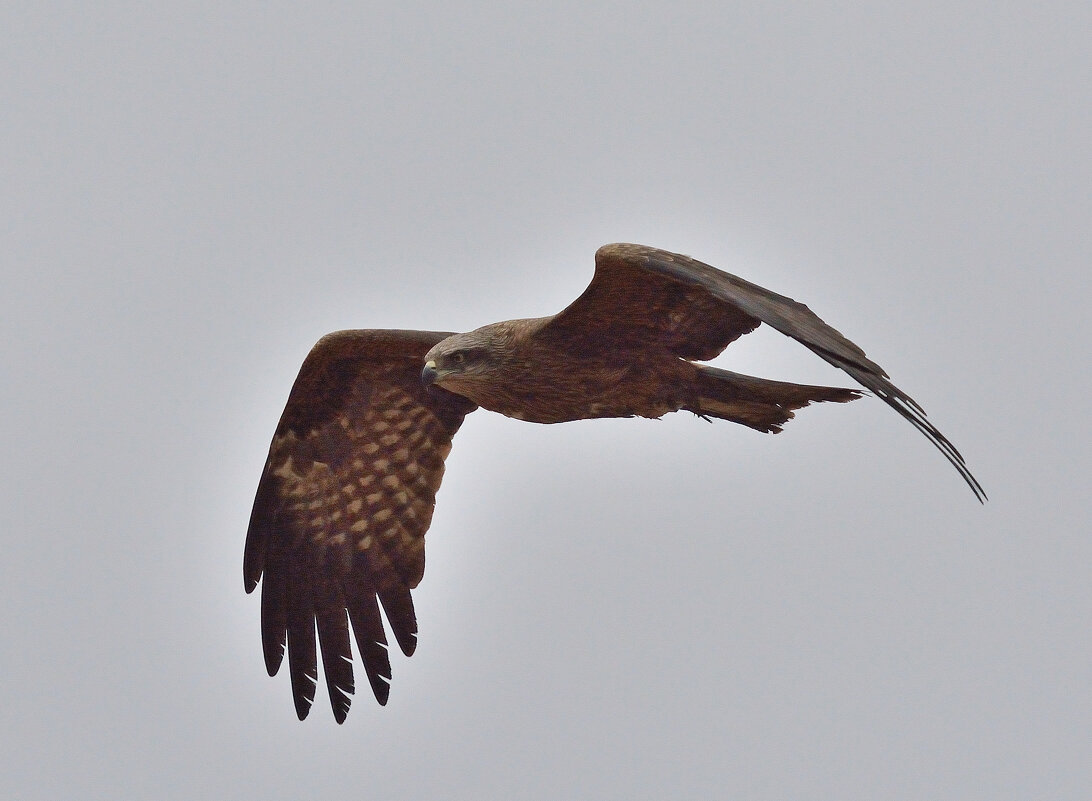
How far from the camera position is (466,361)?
29.4ft

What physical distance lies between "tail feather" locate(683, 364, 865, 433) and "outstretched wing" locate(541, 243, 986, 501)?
0.18 metres

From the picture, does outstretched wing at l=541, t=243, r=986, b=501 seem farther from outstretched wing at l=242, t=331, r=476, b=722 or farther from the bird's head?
outstretched wing at l=242, t=331, r=476, b=722

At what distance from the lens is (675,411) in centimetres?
931

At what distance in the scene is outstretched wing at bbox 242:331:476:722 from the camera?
10.4 meters

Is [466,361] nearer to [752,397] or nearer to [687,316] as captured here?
[687,316]

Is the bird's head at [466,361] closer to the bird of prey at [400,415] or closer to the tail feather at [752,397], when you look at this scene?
the bird of prey at [400,415]

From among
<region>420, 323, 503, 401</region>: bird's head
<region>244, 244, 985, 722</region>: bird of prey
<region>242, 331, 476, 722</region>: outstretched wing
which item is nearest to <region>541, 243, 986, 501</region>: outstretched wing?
<region>244, 244, 985, 722</region>: bird of prey

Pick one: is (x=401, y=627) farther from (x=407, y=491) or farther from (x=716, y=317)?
(x=716, y=317)

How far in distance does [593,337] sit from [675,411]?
0.81 metres

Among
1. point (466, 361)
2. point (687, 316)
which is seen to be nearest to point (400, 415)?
point (466, 361)

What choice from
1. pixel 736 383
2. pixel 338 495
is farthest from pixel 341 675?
pixel 736 383

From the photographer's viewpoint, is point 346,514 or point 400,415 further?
point 346,514

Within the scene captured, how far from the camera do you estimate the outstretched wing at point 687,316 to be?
24.2ft

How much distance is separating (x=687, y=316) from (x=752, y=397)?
0.67 meters
